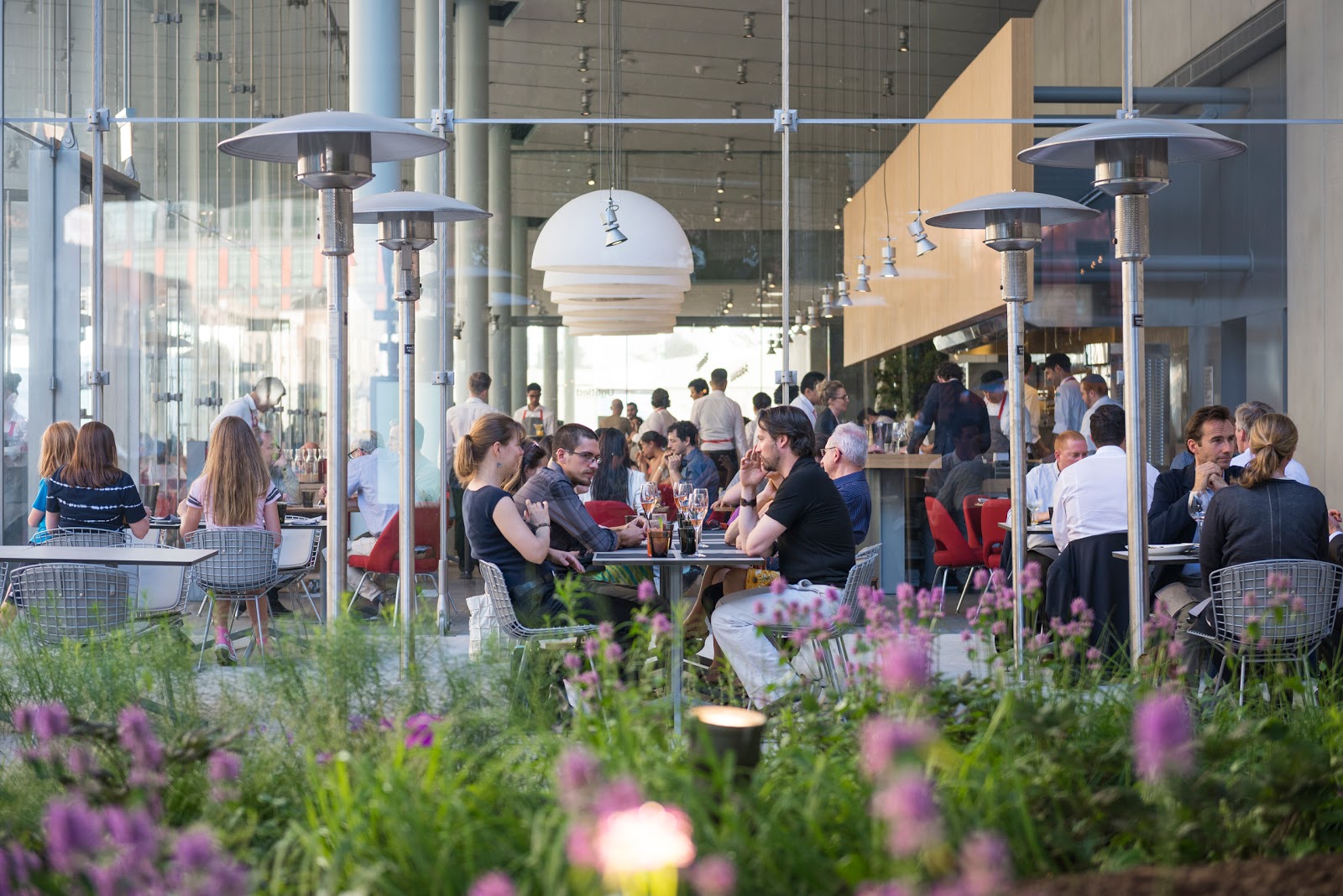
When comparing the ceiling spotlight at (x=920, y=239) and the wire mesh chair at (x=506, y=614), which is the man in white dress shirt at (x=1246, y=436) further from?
the wire mesh chair at (x=506, y=614)

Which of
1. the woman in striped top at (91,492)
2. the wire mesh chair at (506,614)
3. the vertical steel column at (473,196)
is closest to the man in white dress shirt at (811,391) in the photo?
the vertical steel column at (473,196)

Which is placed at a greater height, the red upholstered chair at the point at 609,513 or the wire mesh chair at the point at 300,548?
the red upholstered chair at the point at 609,513

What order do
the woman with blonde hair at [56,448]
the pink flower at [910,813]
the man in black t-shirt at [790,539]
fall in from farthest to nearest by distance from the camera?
1. the woman with blonde hair at [56,448]
2. the man in black t-shirt at [790,539]
3. the pink flower at [910,813]

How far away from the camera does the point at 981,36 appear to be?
923cm

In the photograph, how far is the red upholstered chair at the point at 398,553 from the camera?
27.9 ft

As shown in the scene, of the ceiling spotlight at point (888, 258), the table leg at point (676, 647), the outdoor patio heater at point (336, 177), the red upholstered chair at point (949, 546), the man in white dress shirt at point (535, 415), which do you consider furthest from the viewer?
the ceiling spotlight at point (888, 258)

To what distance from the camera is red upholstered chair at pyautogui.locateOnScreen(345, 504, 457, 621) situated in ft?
27.9

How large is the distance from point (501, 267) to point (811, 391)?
7.13ft

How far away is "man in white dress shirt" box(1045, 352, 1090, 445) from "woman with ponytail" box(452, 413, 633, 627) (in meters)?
4.07

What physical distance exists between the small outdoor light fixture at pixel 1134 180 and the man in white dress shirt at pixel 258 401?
5.92 metres

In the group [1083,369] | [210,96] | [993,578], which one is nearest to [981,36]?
[1083,369]

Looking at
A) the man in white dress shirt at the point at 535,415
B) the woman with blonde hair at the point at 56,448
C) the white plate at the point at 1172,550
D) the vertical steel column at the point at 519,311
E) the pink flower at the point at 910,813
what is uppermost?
the vertical steel column at the point at 519,311

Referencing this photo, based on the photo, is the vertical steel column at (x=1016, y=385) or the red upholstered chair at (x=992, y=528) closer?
the vertical steel column at (x=1016, y=385)

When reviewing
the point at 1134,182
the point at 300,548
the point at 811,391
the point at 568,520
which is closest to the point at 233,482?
the point at 300,548
